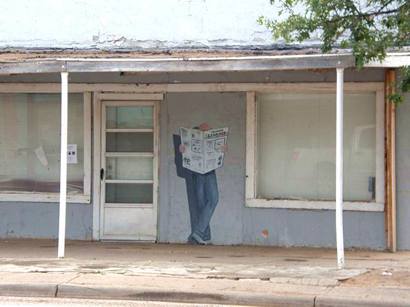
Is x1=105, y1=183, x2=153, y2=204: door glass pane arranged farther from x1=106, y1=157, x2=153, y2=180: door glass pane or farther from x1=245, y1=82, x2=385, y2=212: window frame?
x1=245, y1=82, x2=385, y2=212: window frame

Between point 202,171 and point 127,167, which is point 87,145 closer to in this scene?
point 127,167

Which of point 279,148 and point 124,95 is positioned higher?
point 124,95

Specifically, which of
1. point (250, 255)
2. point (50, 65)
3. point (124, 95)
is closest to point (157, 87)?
point (124, 95)

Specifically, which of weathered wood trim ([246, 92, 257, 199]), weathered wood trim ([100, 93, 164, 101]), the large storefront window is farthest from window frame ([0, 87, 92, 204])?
weathered wood trim ([246, 92, 257, 199])

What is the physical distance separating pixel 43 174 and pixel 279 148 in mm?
3884

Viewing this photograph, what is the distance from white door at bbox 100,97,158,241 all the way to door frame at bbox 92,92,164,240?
2 cm

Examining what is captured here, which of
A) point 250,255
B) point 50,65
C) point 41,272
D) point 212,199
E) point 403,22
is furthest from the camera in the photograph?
point 212,199

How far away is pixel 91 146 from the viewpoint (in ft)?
42.0

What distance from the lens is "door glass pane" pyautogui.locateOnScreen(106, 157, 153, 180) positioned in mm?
12906

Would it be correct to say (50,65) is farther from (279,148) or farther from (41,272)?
(279,148)

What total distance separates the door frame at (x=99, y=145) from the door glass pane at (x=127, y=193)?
0.17 meters

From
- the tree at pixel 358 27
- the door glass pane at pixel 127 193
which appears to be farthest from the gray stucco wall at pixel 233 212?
the tree at pixel 358 27

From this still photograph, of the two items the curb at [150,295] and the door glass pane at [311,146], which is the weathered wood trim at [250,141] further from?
the curb at [150,295]

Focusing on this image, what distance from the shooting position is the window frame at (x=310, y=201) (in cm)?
1198
